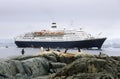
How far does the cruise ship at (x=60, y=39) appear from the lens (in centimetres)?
12962

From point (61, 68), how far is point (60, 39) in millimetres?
111057

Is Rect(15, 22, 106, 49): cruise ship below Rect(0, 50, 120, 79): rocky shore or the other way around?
below

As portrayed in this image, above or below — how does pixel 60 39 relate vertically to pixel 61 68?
below

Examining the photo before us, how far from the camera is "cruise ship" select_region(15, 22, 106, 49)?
129625mm

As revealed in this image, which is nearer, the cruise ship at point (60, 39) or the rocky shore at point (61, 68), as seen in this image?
the rocky shore at point (61, 68)

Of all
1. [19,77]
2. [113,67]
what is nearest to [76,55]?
[19,77]

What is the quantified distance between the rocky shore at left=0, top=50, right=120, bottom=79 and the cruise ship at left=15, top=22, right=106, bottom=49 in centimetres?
9586

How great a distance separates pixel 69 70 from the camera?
17.3 m

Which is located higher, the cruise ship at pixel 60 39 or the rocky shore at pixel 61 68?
the rocky shore at pixel 61 68

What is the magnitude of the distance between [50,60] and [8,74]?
7943mm

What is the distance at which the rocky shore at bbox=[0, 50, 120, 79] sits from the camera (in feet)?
55.9

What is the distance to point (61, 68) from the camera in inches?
805

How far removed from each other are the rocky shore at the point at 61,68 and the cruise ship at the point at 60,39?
95.9 meters

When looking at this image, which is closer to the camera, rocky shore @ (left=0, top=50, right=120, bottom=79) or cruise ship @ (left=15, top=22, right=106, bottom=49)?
rocky shore @ (left=0, top=50, right=120, bottom=79)
